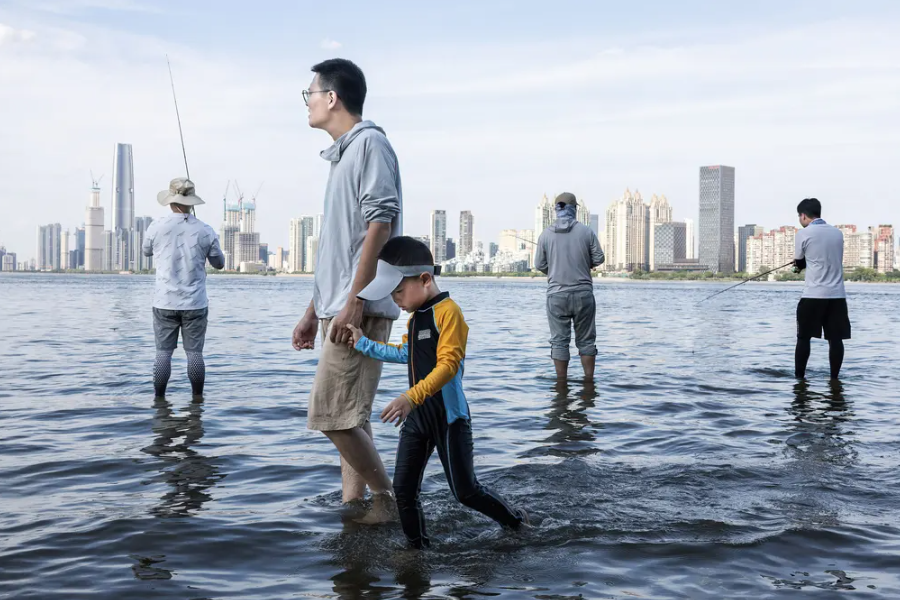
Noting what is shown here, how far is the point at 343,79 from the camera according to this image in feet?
12.9

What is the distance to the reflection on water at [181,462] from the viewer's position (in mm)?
4464

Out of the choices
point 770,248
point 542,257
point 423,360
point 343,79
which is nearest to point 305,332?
point 423,360

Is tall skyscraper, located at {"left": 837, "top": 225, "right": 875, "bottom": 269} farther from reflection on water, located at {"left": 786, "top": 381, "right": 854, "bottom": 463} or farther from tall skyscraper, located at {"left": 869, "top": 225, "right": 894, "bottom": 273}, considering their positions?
reflection on water, located at {"left": 786, "top": 381, "right": 854, "bottom": 463}

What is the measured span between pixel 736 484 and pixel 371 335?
250 centimetres

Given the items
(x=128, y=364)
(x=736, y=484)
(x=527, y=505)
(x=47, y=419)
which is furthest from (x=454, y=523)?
(x=128, y=364)

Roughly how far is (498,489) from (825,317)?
18.8ft

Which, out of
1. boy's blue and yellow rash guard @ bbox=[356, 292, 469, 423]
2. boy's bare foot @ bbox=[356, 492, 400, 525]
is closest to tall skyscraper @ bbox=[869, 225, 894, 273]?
boy's bare foot @ bbox=[356, 492, 400, 525]

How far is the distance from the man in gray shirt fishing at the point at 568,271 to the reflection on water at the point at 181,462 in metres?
3.83

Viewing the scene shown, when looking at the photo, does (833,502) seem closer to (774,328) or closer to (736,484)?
(736,484)

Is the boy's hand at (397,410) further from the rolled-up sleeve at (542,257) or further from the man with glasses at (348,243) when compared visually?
the rolled-up sleeve at (542,257)

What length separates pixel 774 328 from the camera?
69.2 feet

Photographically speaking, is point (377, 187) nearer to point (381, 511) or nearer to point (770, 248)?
point (381, 511)

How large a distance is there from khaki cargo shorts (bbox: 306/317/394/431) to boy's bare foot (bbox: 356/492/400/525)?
571 millimetres

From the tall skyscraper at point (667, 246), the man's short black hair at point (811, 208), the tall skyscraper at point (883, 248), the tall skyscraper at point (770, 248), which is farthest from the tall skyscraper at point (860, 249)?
the man's short black hair at point (811, 208)
